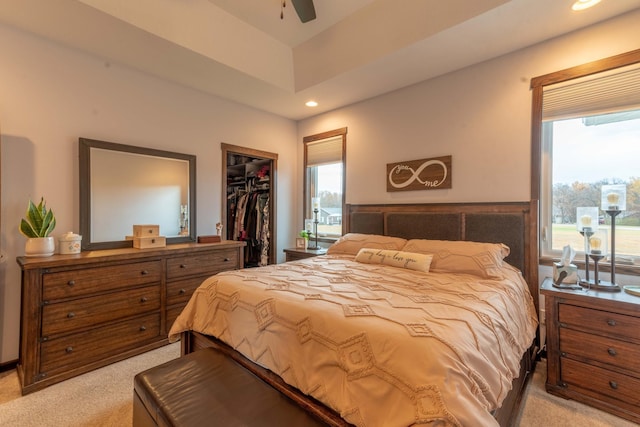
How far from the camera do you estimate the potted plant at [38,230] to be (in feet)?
6.98

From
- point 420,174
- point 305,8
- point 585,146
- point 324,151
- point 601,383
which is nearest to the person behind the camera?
point 601,383

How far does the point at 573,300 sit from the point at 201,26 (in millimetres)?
3570

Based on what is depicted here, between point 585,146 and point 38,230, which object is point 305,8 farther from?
point 38,230

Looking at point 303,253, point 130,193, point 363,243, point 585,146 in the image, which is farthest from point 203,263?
point 585,146

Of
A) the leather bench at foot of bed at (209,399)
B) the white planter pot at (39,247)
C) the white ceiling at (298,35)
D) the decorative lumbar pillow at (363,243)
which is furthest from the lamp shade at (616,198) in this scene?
the white planter pot at (39,247)

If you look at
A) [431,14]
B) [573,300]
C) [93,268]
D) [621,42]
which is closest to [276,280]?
[93,268]

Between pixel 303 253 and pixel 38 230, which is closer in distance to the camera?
pixel 38 230

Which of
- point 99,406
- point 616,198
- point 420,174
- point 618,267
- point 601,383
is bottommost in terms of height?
point 99,406

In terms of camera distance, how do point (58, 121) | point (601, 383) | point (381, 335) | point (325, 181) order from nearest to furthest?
1. point (381, 335)
2. point (601, 383)
3. point (58, 121)
4. point (325, 181)

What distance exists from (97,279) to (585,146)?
4.07m

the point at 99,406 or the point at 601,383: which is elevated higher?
the point at 601,383

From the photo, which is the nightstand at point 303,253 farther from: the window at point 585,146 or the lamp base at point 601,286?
the lamp base at point 601,286

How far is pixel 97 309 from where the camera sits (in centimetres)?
225

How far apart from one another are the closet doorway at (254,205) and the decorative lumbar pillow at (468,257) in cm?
246
